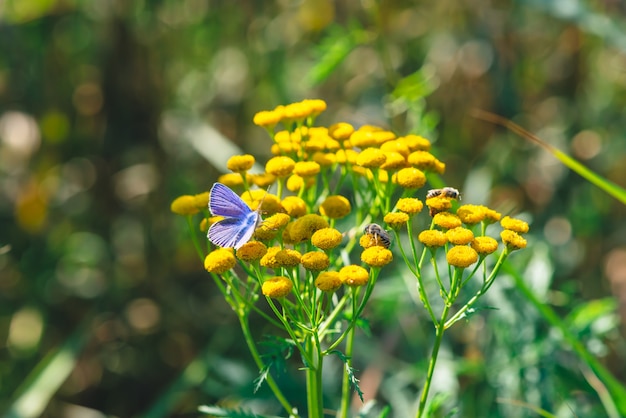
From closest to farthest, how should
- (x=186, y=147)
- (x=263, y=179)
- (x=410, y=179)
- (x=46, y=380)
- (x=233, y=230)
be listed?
(x=233, y=230), (x=410, y=179), (x=263, y=179), (x=46, y=380), (x=186, y=147)

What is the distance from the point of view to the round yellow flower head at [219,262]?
5.32 ft

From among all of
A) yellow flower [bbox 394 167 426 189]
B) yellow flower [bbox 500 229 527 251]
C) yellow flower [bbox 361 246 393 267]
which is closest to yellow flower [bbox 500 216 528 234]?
yellow flower [bbox 500 229 527 251]

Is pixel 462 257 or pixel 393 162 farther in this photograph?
pixel 393 162

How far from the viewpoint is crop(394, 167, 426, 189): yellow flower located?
1.74 metres

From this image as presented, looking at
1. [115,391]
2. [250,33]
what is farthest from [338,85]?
[115,391]

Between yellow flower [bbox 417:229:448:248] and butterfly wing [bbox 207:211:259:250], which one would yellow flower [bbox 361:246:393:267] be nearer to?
yellow flower [bbox 417:229:448:248]

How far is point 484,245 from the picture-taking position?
1582 mm

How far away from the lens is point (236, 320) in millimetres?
3660

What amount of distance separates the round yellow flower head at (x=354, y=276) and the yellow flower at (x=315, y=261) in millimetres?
47

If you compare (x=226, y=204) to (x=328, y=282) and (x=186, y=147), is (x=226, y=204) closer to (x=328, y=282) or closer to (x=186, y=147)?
(x=328, y=282)

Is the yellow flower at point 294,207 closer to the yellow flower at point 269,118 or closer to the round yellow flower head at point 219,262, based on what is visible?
the round yellow flower head at point 219,262

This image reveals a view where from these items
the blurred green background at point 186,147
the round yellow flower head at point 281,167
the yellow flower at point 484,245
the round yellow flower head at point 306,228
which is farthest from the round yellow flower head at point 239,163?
the blurred green background at point 186,147

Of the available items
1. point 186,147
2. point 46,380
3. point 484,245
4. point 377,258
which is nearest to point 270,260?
point 377,258

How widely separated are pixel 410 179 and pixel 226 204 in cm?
48
